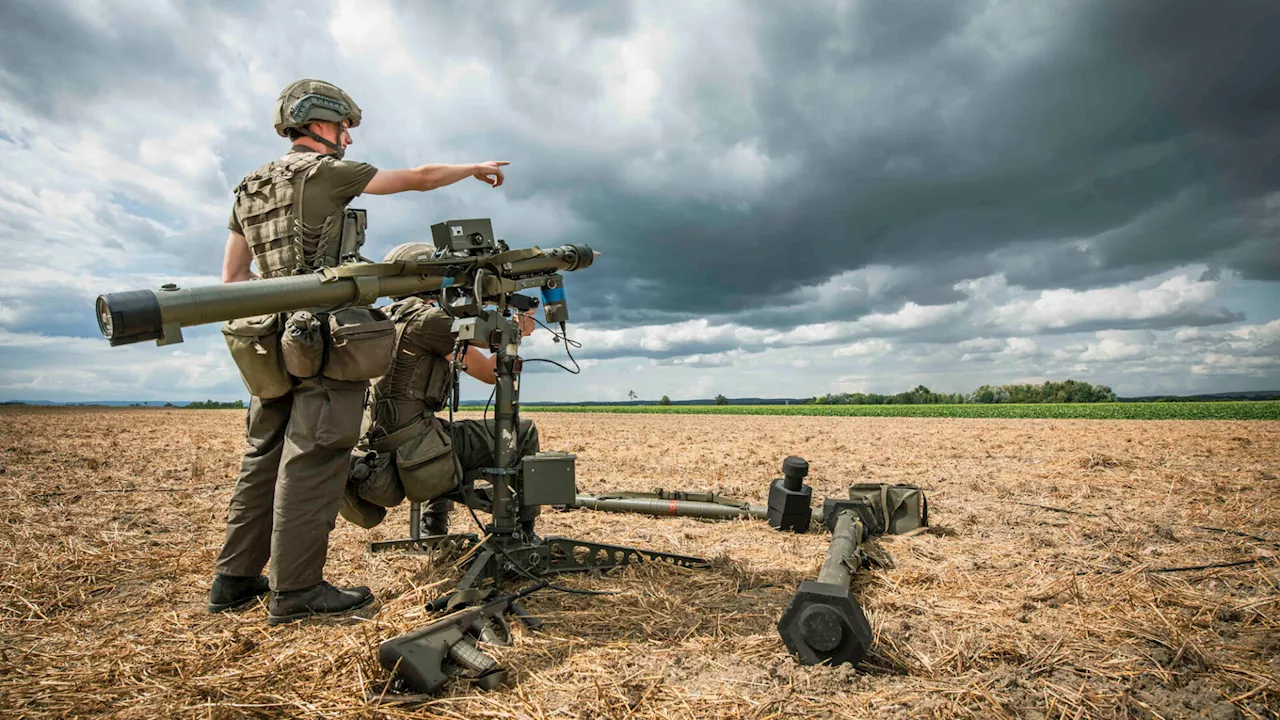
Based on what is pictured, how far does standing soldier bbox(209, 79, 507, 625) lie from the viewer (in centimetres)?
391

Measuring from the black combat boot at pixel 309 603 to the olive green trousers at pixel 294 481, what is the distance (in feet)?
0.17

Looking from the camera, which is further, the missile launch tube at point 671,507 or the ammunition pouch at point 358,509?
the missile launch tube at point 671,507

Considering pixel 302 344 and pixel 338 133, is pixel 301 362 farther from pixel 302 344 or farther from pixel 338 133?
pixel 338 133

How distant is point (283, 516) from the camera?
3.90m

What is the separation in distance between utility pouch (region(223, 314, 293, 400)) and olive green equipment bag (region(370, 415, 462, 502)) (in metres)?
0.80

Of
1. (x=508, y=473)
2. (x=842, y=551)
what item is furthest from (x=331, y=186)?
(x=842, y=551)

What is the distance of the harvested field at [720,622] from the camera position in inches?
113

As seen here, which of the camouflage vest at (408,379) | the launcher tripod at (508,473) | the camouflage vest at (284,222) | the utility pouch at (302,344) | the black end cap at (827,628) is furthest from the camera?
the camouflage vest at (408,379)

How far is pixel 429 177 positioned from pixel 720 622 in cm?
351

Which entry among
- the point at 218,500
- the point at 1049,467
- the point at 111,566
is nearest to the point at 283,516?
the point at 111,566

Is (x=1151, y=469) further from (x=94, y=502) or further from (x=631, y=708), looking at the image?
(x=94, y=502)

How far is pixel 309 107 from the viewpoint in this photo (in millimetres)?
4434

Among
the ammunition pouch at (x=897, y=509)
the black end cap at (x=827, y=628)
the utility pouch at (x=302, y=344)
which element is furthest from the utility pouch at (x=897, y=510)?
the utility pouch at (x=302, y=344)

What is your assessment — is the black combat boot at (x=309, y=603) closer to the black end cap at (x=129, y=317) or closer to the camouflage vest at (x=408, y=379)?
the camouflage vest at (x=408, y=379)
